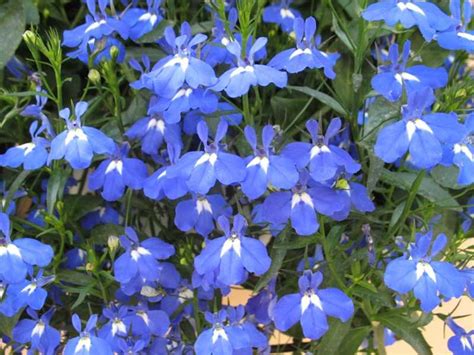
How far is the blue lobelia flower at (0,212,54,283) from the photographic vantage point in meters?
1.02

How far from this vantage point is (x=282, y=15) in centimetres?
125

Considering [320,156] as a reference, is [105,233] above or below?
below

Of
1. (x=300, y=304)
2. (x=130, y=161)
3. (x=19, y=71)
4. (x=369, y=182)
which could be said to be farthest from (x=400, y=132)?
(x=19, y=71)

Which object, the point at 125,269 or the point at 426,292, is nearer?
the point at 426,292

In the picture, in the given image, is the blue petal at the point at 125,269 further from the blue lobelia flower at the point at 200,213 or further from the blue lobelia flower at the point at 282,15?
the blue lobelia flower at the point at 282,15

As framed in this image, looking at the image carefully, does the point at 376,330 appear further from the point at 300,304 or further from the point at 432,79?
the point at 432,79

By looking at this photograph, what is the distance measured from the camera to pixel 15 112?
43.9 inches

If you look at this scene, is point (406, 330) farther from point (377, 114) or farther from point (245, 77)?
point (245, 77)

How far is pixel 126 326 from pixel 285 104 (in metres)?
0.35

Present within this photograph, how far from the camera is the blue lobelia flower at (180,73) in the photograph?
983 millimetres

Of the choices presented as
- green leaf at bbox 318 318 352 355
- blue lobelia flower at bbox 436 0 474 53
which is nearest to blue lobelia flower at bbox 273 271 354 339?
green leaf at bbox 318 318 352 355

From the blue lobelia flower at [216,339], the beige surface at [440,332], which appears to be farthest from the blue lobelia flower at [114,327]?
the beige surface at [440,332]

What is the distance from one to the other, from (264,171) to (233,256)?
0.36ft

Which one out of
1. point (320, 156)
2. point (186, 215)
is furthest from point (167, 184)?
point (320, 156)
